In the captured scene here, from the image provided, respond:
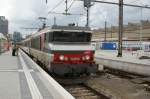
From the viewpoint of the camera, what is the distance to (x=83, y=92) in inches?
699

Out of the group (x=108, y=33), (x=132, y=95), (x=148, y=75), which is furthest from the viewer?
(x=108, y=33)

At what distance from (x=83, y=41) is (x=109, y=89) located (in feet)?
9.79

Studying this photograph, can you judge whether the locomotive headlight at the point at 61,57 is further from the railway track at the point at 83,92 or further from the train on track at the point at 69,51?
the railway track at the point at 83,92

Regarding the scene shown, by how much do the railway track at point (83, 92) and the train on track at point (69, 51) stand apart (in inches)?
28.9

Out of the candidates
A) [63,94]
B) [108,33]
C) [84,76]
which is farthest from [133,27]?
[63,94]

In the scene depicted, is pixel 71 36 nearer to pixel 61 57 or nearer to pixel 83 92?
pixel 61 57

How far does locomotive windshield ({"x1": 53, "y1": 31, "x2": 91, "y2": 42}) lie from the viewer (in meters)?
19.5

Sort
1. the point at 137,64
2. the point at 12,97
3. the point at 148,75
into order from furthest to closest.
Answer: the point at 137,64
the point at 148,75
the point at 12,97

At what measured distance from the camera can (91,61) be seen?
19.5 meters

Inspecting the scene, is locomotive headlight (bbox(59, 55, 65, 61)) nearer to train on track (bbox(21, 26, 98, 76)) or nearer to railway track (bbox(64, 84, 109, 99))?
train on track (bbox(21, 26, 98, 76))

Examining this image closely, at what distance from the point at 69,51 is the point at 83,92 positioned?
2.31 m

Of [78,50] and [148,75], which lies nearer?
[78,50]

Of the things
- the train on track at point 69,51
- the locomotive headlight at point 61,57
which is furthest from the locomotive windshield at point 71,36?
the locomotive headlight at point 61,57

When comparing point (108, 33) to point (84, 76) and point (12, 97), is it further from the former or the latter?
point (12, 97)
